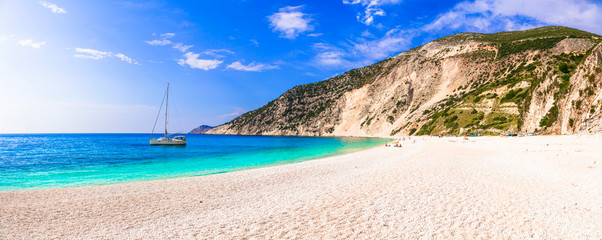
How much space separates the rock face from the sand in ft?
104

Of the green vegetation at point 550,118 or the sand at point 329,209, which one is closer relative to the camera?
the sand at point 329,209

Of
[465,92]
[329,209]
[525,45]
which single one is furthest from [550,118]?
[525,45]

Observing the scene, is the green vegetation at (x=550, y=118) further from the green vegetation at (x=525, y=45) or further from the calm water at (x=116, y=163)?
the green vegetation at (x=525, y=45)

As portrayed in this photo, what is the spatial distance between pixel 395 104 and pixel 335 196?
9313 cm

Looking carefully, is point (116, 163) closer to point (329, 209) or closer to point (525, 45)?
point (329, 209)

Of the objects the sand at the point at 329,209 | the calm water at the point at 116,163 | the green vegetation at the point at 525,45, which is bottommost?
the calm water at the point at 116,163

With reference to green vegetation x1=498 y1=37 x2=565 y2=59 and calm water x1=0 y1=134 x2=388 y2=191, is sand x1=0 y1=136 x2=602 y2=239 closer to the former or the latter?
calm water x1=0 y1=134 x2=388 y2=191

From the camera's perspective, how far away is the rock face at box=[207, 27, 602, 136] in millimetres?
37781

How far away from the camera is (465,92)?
79.8 meters

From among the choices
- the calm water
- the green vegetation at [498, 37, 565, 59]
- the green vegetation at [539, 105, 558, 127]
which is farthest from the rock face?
the calm water

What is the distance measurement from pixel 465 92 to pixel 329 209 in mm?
→ 87519

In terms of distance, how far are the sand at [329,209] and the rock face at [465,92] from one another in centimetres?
3179

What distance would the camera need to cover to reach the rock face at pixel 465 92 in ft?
124

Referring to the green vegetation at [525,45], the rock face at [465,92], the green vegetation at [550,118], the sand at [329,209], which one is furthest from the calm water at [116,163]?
the green vegetation at [525,45]
